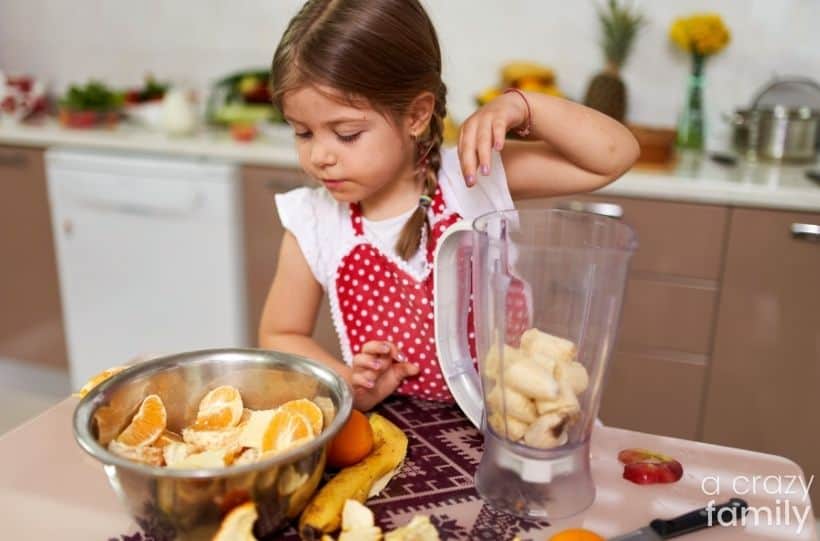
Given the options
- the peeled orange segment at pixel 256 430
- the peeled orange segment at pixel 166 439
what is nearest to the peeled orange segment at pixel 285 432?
the peeled orange segment at pixel 256 430

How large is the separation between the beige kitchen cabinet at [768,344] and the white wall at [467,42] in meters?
0.62

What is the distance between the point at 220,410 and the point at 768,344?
5.17ft

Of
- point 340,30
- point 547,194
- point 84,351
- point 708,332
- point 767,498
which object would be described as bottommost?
point 84,351

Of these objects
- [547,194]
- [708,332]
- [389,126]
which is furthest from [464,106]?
[389,126]

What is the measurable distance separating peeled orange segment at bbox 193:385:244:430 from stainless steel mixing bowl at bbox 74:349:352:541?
2 cm

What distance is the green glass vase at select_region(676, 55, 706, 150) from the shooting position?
7.48 ft

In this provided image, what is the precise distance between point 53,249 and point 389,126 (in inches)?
75.7

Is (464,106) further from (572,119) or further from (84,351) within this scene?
(572,119)

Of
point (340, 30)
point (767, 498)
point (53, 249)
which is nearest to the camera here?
point (767, 498)

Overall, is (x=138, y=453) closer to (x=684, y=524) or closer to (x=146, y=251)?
(x=684, y=524)

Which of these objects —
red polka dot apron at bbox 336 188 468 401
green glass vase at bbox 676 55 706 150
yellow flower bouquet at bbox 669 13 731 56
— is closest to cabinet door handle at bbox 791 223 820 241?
green glass vase at bbox 676 55 706 150

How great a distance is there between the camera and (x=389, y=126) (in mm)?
970

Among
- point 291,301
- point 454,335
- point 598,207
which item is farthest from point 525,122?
point 598,207

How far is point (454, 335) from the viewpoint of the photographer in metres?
0.86
